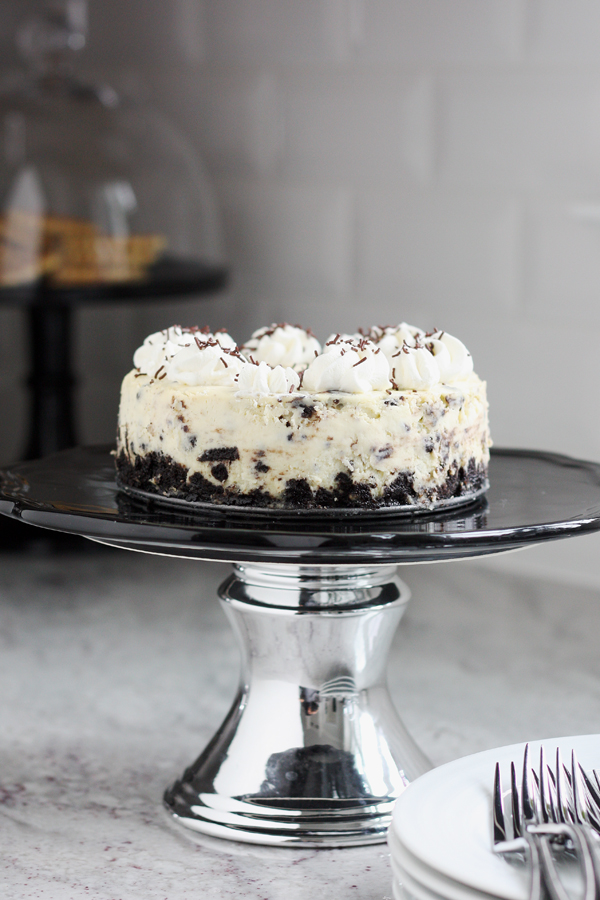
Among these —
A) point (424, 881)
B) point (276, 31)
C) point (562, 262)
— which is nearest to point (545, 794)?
point (424, 881)

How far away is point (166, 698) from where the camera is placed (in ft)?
3.87

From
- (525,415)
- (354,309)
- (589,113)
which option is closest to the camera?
(589,113)

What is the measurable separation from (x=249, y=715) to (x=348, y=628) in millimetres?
111

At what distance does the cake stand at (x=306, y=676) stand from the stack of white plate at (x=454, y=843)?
14 centimetres

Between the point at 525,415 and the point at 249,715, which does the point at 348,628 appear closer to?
the point at 249,715

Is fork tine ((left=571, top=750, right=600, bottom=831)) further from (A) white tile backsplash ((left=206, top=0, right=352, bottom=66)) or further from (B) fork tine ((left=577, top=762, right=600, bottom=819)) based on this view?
(A) white tile backsplash ((left=206, top=0, right=352, bottom=66))

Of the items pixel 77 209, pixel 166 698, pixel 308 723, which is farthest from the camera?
pixel 77 209

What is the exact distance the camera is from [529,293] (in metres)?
→ 1.54

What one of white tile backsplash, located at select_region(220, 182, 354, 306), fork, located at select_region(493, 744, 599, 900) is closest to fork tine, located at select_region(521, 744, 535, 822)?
fork, located at select_region(493, 744, 599, 900)

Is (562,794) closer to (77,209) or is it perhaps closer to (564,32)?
(564,32)

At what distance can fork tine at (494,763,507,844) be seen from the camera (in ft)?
2.16

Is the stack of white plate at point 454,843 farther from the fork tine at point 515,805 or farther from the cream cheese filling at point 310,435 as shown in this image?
the cream cheese filling at point 310,435

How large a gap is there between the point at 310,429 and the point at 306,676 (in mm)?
212

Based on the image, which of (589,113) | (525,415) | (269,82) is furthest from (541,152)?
(269,82)
